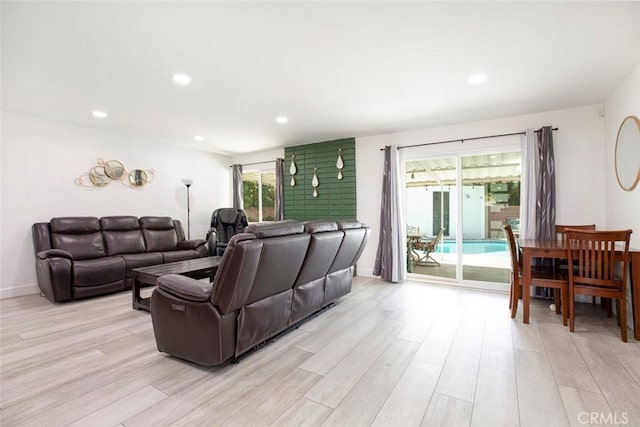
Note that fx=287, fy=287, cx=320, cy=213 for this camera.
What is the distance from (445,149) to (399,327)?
293 cm

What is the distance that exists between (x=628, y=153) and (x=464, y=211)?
1.88 meters

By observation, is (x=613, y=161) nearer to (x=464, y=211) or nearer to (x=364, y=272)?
(x=464, y=211)

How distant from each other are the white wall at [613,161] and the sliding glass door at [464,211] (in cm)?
91

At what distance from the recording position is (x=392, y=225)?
470 cm

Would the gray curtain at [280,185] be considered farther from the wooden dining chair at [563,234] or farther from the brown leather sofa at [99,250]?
the wooden dining chair at [563,234]

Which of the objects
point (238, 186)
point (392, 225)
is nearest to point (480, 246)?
point (392, 225)

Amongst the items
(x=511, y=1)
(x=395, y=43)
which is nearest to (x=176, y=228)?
(x=395, y=43)

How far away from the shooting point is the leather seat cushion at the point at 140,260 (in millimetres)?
4102

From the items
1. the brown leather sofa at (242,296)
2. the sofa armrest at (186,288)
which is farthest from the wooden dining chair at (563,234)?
the sofa armrest at (186,288)

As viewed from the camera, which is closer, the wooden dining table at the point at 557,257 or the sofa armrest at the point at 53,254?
→ the wooden dining table at the point at 557,257

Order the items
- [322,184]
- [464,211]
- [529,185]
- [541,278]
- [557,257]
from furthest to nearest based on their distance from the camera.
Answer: [322,184]
[464,211]
[529,185]
[541,278]
[557,257]

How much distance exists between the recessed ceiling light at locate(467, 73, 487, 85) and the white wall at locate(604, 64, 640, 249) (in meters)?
1.27

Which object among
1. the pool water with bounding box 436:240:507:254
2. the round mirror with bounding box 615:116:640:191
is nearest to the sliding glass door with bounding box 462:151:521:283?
the pool water with bounding box 436:240:507:254

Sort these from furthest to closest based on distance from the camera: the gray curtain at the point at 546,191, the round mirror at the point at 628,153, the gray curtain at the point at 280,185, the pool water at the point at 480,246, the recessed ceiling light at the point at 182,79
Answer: the gray curtain at the point at 280,185 < the pool water at the point at 480,246 < the gray curtain at the point at 546,191 < the recessed ceiling light at the point at 182,79 < the round mirror at the point at 628,153
